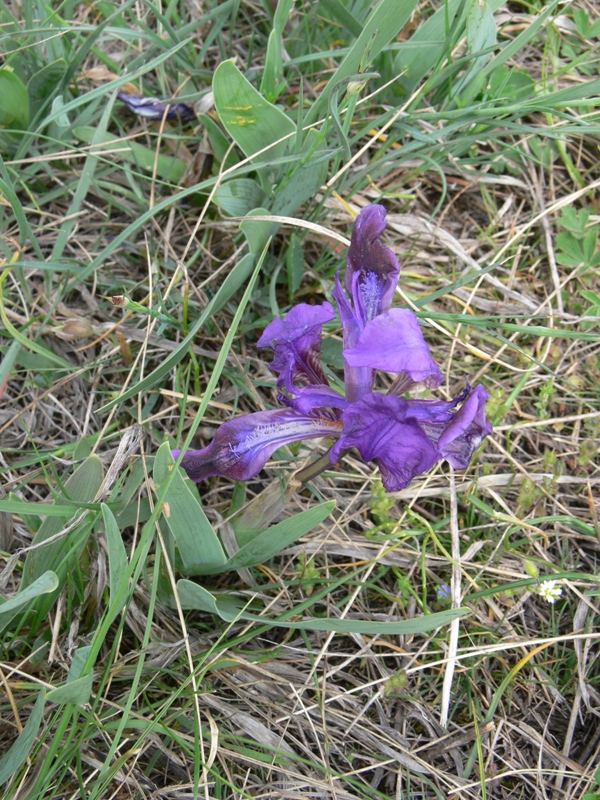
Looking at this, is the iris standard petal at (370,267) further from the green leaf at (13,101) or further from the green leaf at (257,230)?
the green leaf at (13,101)

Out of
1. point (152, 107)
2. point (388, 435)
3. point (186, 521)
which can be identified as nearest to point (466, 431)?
point (388, 435)

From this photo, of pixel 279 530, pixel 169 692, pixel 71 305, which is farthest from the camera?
pixel 71 305

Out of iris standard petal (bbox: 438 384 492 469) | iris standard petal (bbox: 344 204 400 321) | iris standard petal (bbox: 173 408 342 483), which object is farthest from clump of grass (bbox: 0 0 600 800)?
iris standard petal (bbox: 438 384 492 469)

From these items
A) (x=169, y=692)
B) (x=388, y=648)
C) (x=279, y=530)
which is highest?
(x=279, y=530)

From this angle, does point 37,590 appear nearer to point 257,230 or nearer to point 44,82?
point 257,230

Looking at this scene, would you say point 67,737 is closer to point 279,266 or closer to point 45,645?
point 45,645

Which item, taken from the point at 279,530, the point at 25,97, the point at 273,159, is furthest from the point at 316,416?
the point at 25,97

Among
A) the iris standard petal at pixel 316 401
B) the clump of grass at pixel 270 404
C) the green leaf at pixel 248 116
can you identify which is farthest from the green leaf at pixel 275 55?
the iris standard petal at pixel 316 401

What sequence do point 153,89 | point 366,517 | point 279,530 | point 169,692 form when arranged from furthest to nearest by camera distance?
point 153,89 → point 366,517 → point 169,692 → point 279,530
